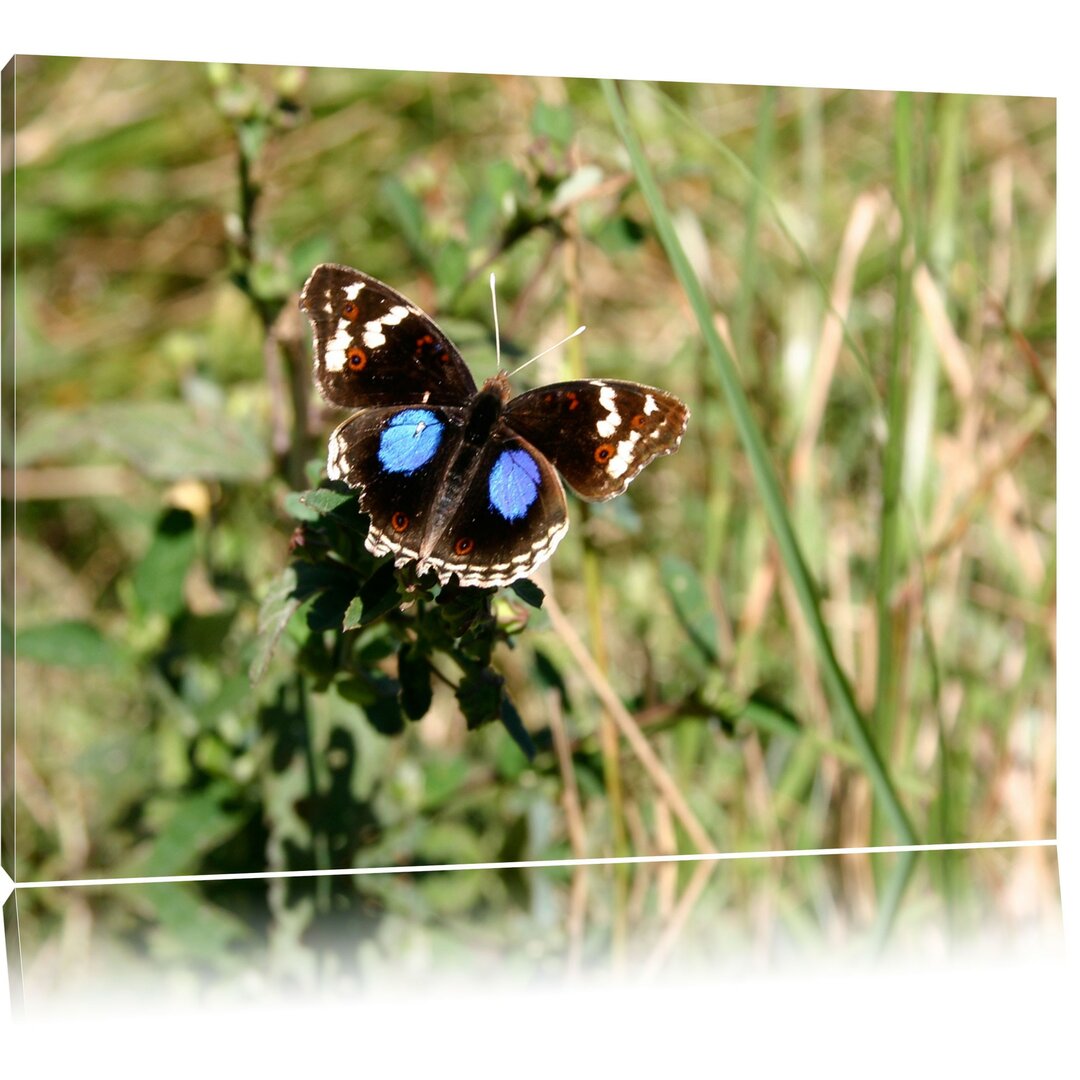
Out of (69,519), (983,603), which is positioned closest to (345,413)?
(69,519)

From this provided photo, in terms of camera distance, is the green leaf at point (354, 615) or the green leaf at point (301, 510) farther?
the green leaf at point (301, 510)

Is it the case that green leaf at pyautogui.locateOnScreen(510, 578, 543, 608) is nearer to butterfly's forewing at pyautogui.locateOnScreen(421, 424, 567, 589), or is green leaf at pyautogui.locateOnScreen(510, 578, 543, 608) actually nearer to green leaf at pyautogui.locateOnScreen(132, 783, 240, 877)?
butterfly's forewing at pyautogui.locateOnScreen(421, 424, 567, 589)

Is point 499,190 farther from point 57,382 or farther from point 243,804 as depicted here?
point 57,382

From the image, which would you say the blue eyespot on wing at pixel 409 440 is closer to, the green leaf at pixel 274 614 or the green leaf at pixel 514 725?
the green leaf at pixel 274 614

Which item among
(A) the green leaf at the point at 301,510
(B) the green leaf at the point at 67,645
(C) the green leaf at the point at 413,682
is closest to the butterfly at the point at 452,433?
(A) the green leaf at the point at 301,510

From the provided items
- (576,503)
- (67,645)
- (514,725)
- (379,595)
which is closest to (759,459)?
(576,503)

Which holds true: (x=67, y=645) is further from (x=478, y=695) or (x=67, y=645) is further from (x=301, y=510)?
(x=478, y=695)

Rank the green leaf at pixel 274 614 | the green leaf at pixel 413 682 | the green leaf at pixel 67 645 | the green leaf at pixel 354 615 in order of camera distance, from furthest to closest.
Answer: the green leaf at pixel 67 645 < the green leaf at pixel 413 682 < the green leaf at pixel 274 614 < the green leaf at pixel 354 615
